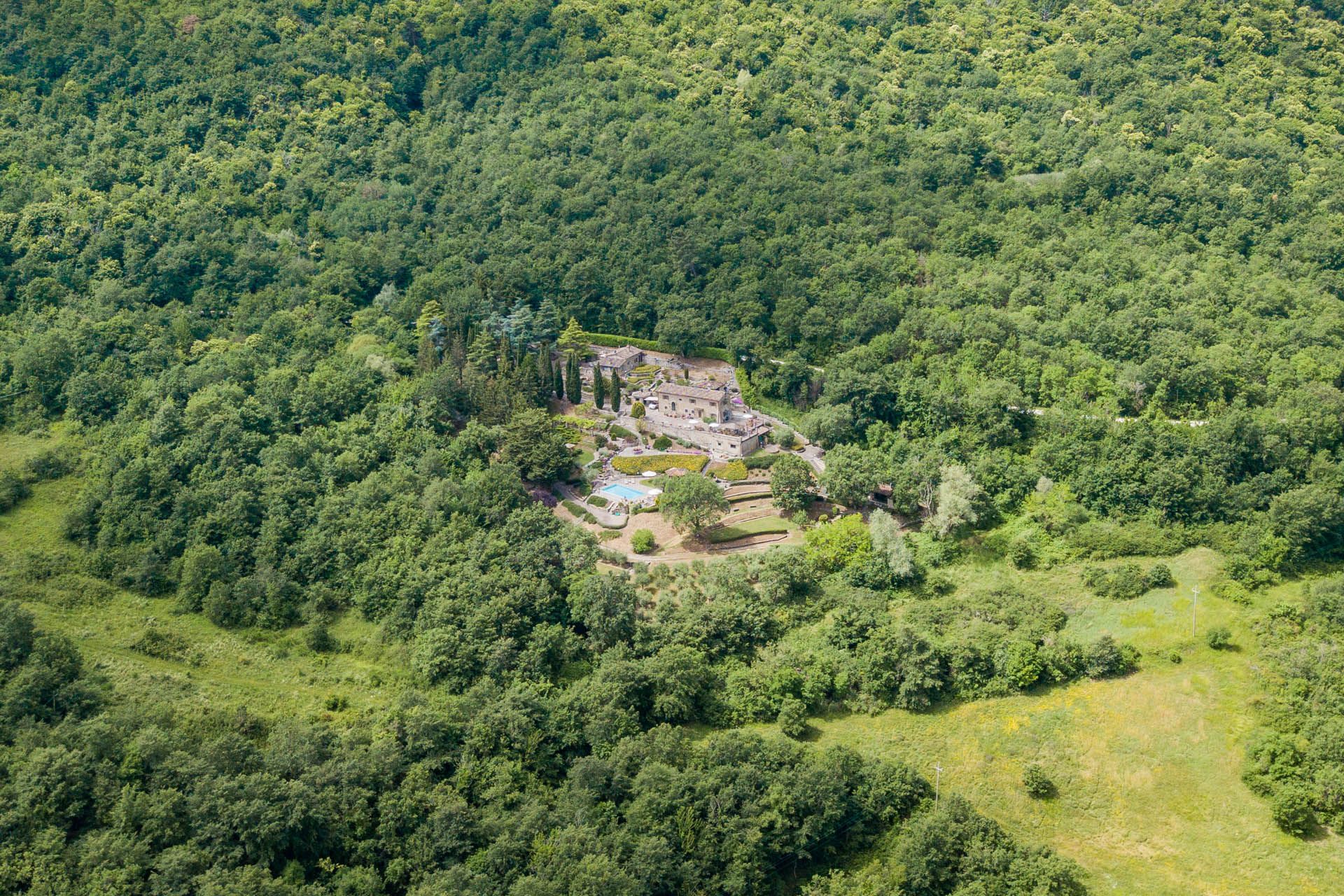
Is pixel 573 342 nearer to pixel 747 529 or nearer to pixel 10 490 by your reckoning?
pixel 747 529

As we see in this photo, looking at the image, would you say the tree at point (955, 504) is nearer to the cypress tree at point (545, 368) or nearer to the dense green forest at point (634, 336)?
the dense green forest at point (634, 336)

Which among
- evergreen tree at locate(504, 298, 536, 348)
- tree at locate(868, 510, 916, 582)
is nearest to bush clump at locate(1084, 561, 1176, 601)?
tree at locate(868, 510, 916, 582)

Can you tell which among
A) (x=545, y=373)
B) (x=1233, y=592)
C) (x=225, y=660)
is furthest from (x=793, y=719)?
(x=545, y=373)

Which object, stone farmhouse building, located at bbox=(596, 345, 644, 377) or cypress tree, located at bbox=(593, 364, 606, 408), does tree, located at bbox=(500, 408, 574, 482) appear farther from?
stone farmhouse building, located at bbox=(596, 345, 644, 377)

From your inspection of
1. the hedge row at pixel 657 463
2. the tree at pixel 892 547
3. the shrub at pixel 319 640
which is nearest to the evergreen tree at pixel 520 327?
the hedge row at pixel 657 463

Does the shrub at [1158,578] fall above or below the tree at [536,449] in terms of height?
below

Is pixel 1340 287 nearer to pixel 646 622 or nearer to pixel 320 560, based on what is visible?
pixel 646 622
